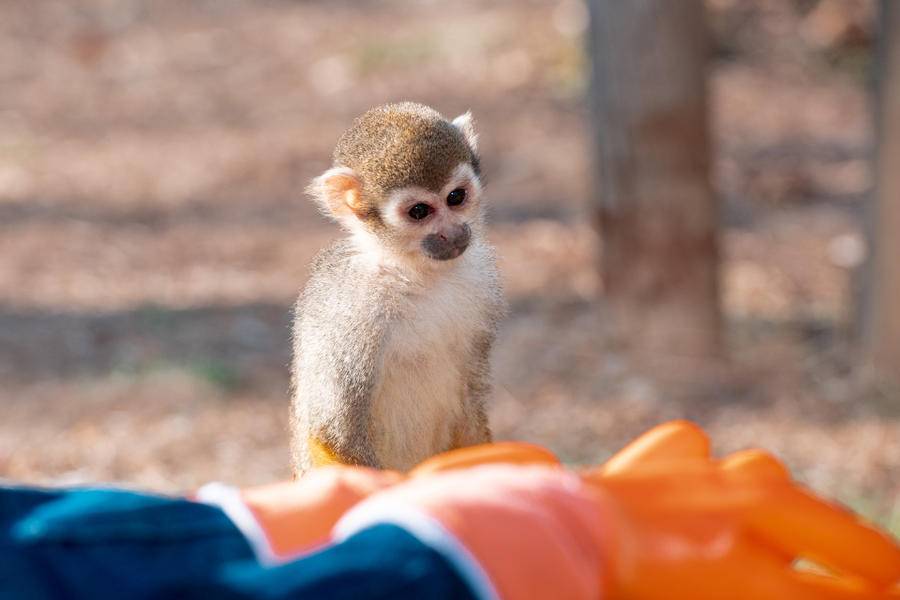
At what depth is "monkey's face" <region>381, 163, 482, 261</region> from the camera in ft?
7.54

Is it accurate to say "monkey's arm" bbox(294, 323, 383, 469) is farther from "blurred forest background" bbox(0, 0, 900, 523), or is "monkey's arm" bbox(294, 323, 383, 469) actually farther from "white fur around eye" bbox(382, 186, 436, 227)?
"blurred forest background" bbox(0, 0, 900, 523)

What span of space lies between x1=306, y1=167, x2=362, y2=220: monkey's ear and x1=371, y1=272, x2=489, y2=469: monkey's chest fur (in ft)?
0.71

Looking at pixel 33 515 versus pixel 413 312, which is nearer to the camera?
pixel 33 515

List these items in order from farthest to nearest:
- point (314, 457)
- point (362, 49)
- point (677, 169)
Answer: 1. point (362, 49)
2. point (677, 169)
3. point (314, 457)

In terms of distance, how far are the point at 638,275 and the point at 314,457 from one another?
2300mm

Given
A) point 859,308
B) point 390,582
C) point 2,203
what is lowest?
point 859,308

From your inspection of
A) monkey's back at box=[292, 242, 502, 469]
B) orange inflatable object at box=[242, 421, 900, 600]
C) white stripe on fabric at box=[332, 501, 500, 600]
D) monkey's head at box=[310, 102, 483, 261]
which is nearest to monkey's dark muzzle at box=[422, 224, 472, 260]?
monkey's head at box=[310, 102, 483, 261]

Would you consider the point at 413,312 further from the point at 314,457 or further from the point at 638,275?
the point at 638,275

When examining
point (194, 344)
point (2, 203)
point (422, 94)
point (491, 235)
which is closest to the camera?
point (194, 344)

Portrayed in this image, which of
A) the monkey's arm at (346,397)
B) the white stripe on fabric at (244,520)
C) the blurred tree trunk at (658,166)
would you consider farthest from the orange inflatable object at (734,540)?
the blurred tree trunk at (658,166)

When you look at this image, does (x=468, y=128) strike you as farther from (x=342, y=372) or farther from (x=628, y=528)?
(x=628, y=528)

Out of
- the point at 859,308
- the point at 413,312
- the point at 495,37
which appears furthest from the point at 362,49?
the point at 413,312

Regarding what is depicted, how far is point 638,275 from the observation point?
4.41 metres

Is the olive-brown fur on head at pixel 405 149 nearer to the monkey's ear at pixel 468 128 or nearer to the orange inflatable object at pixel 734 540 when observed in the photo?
the monkey's ear at pixel 468 128
